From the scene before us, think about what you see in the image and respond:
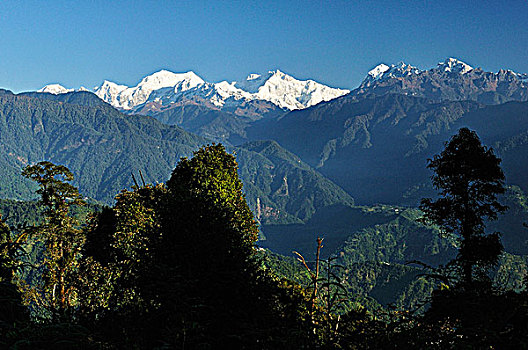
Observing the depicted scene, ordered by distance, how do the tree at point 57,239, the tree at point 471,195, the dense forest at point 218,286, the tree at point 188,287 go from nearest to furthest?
1. the dense forest at point 218,286
2. the tree at point 188,287
3. the tree at point 471,195
4. the tree at point 57,239

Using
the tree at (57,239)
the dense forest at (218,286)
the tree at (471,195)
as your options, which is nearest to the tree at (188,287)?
the dense forest at (218,286)

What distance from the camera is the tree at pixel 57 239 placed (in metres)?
22.8

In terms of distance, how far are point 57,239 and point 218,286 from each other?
16738 millimetres

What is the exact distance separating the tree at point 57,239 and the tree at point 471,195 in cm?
2215

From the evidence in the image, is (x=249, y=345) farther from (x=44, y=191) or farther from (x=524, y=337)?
(x=44, y=191)

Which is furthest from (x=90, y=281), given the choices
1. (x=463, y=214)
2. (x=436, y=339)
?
(x=463, y=214)

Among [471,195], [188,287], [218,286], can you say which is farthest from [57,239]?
[471,195]

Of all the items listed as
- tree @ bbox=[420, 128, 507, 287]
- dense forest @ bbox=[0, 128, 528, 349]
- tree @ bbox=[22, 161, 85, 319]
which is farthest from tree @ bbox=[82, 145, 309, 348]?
tree @ bbox=[420, 128, 507, 287]

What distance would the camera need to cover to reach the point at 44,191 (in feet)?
86.7

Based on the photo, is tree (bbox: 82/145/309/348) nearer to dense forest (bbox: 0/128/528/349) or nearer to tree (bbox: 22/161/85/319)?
dense forest (bbox: 0/128/528/349)

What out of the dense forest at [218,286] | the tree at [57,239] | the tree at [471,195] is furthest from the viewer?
the tree at [57,239]

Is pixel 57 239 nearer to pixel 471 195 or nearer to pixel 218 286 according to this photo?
pixel 218 286

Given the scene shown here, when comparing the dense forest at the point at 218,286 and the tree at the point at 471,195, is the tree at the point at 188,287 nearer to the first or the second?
the dense forest at the point at 218,286

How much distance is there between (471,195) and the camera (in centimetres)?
2184
